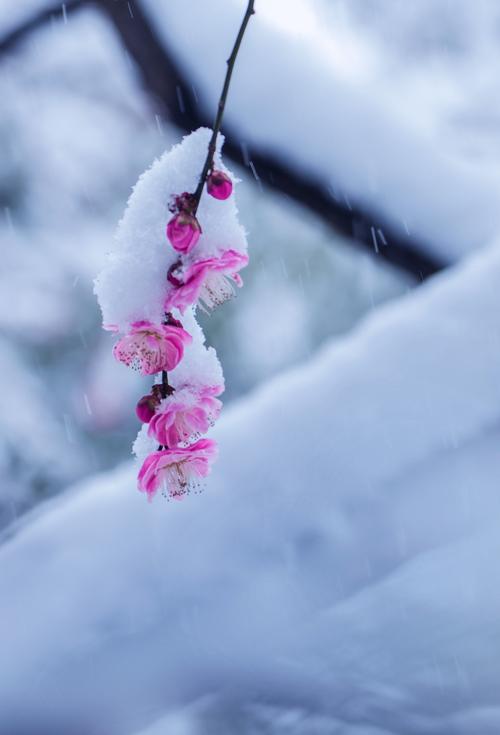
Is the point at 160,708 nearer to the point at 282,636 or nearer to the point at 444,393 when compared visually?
the point at 282,636

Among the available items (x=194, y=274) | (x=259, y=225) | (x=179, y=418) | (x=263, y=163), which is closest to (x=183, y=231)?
(x=194, y=274)

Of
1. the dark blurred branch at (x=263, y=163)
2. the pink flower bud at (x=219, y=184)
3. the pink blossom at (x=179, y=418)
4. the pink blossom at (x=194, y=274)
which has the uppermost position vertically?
the dark blurred branch at (x=263, y=163)

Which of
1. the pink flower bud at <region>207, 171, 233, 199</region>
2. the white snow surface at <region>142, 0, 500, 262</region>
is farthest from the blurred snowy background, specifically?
the pink flower bud at <region>207, 171, 233, 199</region>

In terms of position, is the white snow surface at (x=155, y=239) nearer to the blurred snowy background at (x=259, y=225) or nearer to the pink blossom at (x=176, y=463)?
the pink blossom at (x=176, y=463)

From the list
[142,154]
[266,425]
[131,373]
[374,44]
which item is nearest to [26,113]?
[142,154]

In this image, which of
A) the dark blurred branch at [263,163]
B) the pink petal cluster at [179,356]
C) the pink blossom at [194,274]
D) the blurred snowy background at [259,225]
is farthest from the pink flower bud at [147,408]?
the dark blurred branch at [263,163]

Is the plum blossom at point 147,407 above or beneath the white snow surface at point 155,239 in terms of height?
beneath
